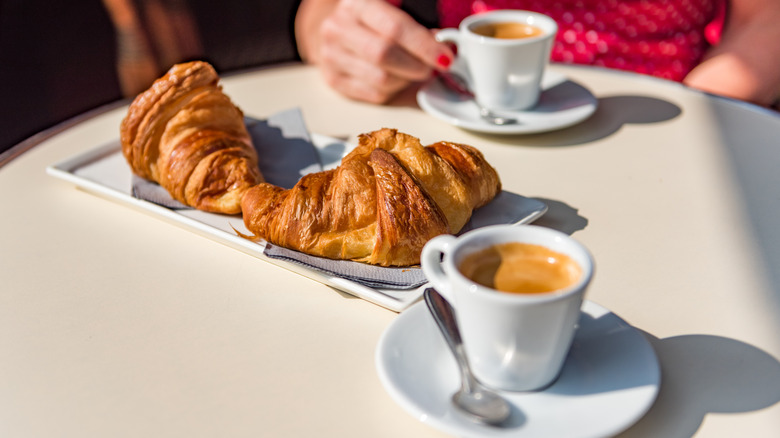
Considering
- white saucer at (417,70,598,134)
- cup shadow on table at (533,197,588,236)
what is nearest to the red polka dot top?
white saucer at (417,70,598,134)

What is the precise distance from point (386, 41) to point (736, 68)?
79 centimetres

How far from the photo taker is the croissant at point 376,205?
0.95 metres

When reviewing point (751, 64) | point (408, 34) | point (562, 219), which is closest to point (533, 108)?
point (408, 34)

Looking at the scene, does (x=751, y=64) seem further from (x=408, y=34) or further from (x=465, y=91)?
(x=408, y=34)

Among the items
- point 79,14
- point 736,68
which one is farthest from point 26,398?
point 79,14

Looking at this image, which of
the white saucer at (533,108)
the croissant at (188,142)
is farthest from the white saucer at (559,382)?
the white saucer at (533,108)

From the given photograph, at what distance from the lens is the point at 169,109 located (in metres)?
1.20

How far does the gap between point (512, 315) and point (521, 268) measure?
73 millimetres

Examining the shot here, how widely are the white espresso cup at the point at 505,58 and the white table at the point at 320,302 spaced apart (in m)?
0.11

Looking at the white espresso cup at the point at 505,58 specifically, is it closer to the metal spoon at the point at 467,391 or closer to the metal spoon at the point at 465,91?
the metal spoon at the point at 465,91

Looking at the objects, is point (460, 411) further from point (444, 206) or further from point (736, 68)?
point (736, 68)

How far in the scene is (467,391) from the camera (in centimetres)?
70

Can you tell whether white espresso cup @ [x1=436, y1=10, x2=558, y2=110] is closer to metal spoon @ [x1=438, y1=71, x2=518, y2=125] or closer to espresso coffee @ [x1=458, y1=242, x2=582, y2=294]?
metal spoon @ [x1=438, y1=71, x2=518, y2=125]

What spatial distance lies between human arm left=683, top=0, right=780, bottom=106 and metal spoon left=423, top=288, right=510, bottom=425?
1.16 m
